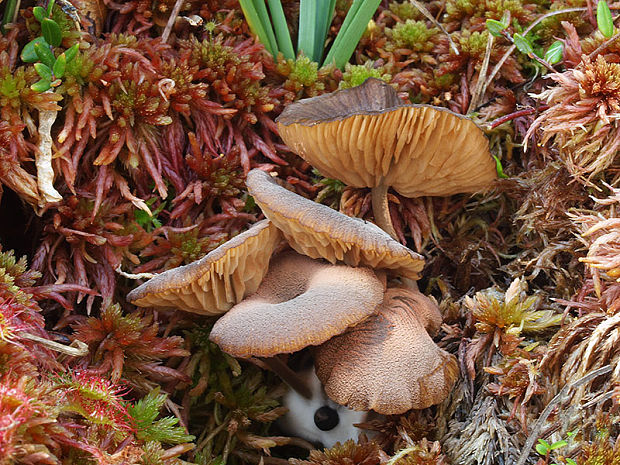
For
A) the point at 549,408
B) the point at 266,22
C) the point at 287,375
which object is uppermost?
the point at 266,22

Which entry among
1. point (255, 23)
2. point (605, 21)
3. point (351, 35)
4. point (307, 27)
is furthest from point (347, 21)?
point (605, 21)

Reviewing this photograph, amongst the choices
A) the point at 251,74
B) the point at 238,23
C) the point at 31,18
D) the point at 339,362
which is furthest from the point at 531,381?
the point at 31,18

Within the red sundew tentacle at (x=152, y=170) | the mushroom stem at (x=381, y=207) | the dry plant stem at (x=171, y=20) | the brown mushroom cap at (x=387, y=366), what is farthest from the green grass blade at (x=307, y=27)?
the brown mushroom cap at (x=387, y=366)

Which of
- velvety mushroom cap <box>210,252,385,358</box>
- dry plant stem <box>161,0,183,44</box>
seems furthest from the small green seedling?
velvety mushroom cap <box>210,252,385,358</box>

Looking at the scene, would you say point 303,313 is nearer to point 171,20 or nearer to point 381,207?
point 381,207

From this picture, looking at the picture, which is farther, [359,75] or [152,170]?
[359,75]

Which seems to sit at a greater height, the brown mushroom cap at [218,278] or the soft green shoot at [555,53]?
the soft green shoot at [555,53]

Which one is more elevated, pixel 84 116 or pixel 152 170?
pixel 84 116

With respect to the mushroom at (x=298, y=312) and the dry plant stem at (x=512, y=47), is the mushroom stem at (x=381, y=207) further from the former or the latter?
the dry plant stem at (x=512, y=47)
